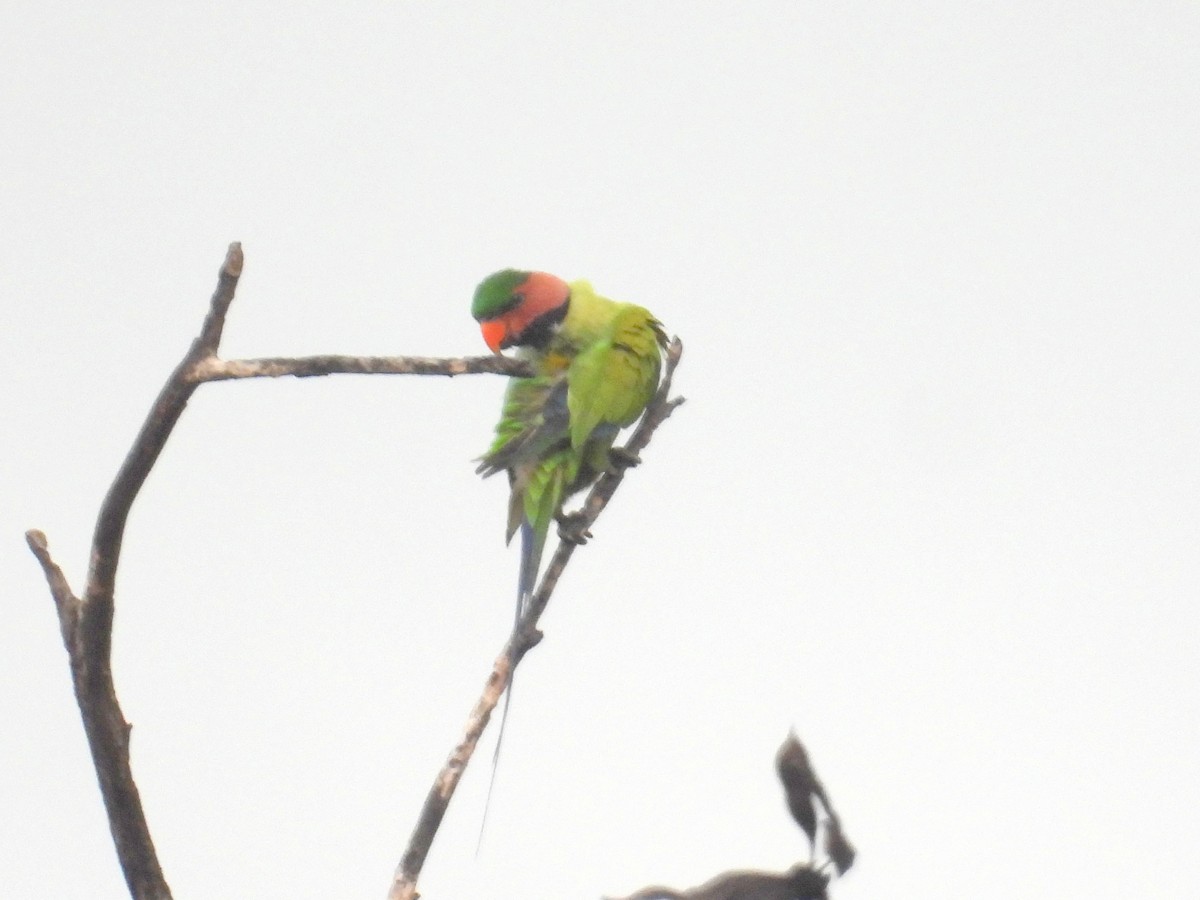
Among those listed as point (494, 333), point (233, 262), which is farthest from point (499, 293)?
point (233, 262)

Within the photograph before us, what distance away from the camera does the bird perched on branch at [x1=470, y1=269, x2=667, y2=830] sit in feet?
14.4

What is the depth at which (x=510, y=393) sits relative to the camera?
4.59 m

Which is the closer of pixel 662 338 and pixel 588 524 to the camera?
pixel 588 524

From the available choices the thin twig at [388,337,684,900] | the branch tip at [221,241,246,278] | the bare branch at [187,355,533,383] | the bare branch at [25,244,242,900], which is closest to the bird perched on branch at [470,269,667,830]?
the thin twig at [388,337,684,900]

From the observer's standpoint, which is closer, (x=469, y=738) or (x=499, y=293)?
(x=469, y=738)

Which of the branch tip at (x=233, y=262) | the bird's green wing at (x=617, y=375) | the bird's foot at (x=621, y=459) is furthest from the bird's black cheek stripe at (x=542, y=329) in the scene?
the branch tip at (x=233, y=262)

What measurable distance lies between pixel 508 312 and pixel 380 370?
259 centimetres

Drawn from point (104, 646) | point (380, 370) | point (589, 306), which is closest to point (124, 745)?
point (104, 646)

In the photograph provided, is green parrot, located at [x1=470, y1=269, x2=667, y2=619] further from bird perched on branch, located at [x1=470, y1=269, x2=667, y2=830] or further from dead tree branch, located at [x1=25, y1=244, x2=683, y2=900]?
dead tree branch, located at [x1=25, y1=244, x2=683, y2=900]

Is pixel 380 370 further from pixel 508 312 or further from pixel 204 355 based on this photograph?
pixel 508 312

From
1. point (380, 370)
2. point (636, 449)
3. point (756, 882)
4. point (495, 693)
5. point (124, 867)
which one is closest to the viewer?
point (756, 882)

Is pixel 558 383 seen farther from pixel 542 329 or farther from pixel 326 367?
pixel 326 367

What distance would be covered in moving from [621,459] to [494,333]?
2.87 ft

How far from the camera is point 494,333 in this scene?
15.7 feet
